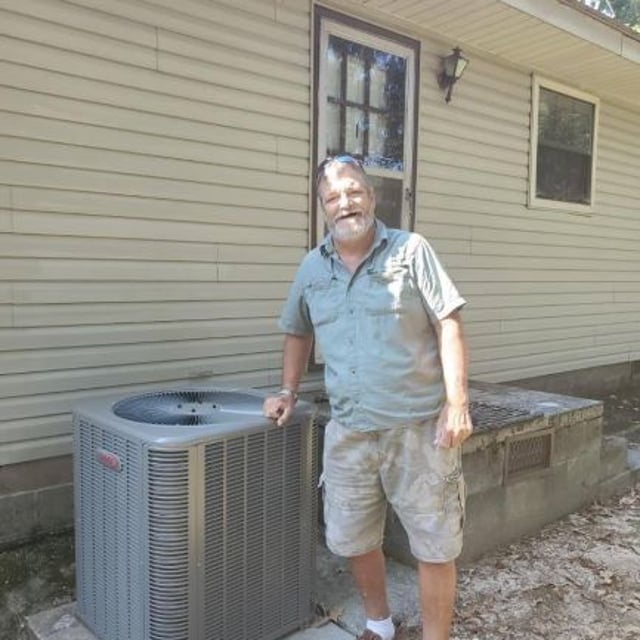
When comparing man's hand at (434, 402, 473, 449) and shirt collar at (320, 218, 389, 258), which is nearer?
man's hand at (434, 402, 473, 449)

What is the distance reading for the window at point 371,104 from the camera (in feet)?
14.0

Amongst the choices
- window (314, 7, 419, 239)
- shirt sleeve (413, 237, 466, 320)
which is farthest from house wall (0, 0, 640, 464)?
shirt sleeve (413, 237, 466, 320)

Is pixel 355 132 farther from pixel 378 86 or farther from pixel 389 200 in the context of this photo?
pixel 389 200

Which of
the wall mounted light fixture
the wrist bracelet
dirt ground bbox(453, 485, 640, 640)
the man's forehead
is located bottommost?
dirt ground bbox(453, 485, 640, 640)

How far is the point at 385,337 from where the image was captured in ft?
7.02

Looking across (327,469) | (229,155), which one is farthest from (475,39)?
(327,469)

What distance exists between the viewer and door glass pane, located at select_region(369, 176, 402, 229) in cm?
468

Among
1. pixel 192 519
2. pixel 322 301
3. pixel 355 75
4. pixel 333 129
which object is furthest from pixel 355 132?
pixel 192 519

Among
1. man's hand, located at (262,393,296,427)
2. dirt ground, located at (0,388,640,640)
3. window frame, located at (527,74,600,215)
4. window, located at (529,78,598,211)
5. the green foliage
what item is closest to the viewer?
man's hand, located at (262,393,296,427)

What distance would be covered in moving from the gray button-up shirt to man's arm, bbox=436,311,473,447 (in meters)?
0.05

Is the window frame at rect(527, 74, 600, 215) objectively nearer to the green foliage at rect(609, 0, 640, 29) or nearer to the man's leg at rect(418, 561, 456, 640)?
the man's leg at rect(418, 561, 456, 640)

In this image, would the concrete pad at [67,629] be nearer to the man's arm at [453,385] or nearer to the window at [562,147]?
the man's arm at [453,385]

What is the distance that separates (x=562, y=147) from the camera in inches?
246

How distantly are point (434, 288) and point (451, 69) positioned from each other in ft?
10.7
